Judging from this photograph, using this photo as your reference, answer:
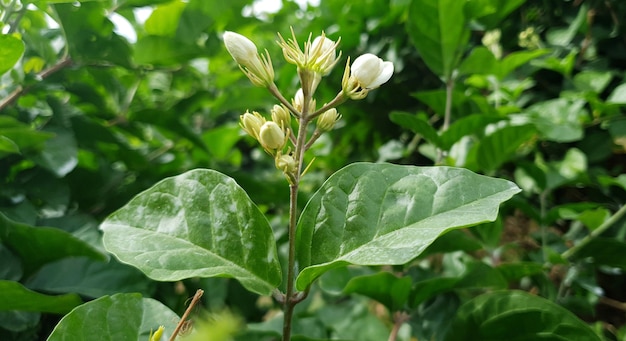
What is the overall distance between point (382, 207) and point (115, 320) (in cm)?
20

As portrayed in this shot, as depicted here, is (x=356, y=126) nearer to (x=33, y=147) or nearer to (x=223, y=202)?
(x=33, y=147)

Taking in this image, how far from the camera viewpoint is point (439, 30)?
670 mm

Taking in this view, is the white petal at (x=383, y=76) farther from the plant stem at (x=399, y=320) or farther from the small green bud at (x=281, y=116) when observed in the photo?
the plant stem at (x=399, y=320)

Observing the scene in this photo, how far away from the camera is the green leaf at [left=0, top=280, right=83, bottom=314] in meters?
0.41

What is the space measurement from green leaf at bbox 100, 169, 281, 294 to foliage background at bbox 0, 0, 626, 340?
147 mm

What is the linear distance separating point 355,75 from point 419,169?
0.08 m

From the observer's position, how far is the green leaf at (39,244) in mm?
484

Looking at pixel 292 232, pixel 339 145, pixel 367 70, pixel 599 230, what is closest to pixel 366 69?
pixel 367 70

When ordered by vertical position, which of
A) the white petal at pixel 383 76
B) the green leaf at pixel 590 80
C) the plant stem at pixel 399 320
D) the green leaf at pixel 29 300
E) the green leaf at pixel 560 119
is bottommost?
the plant stem at pixel 399 320

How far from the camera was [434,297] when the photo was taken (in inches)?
23.8

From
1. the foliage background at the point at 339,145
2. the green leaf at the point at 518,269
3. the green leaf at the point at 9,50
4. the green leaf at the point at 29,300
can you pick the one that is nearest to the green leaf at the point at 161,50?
the foliage background at the point at 339,145

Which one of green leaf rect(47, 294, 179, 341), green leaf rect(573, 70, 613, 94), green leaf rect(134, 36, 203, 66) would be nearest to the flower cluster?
green leaf rect(47, 294, 179, 341)

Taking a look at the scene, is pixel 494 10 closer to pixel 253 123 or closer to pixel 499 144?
pixel 499 144

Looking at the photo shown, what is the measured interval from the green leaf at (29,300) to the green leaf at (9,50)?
0.62 feet
